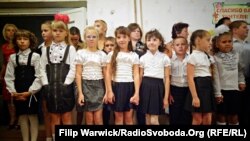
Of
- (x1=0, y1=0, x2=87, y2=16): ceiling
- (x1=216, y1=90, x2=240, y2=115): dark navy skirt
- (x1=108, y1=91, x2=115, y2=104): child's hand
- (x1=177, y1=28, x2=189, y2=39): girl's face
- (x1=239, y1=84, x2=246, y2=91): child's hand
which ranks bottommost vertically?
(x1=216, y1=90, x2=240, y2=115): dark navy skirt

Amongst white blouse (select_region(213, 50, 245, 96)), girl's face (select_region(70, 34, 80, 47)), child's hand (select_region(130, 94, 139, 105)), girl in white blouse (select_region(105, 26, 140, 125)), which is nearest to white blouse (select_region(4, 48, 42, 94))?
girl's face (select_region(70, 34, 80, 47))

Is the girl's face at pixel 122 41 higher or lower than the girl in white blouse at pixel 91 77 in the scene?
higher

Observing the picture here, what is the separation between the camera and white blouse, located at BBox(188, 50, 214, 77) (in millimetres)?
2361

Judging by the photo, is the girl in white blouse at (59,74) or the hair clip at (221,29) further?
the hair clip at (221,29)

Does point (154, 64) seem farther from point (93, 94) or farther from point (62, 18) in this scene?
point (62, 18)

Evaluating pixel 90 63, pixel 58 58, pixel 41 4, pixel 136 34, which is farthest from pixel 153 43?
pixel 41 4

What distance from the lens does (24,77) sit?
2.35 m

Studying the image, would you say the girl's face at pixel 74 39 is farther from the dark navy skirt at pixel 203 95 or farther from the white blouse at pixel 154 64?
the dark navy skirt at pixel 203 95

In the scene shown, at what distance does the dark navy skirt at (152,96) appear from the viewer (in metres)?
2.37

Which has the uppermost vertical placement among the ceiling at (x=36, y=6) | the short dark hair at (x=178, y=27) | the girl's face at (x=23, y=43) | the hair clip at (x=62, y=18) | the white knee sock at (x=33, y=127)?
the ceiling at (x=36, y=6)

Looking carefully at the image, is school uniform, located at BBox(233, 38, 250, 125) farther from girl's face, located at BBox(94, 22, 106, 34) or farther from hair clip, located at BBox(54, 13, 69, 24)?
hair clip, located at BBox(54, 13, 69, 24)

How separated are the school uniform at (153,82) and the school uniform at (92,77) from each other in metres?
0.30

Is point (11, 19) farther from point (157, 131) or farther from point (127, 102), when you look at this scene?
point (157, 131)

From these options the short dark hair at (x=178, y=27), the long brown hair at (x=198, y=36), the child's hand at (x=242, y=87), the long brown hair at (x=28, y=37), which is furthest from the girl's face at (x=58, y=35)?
the child's hand at (x=242, y=87)
